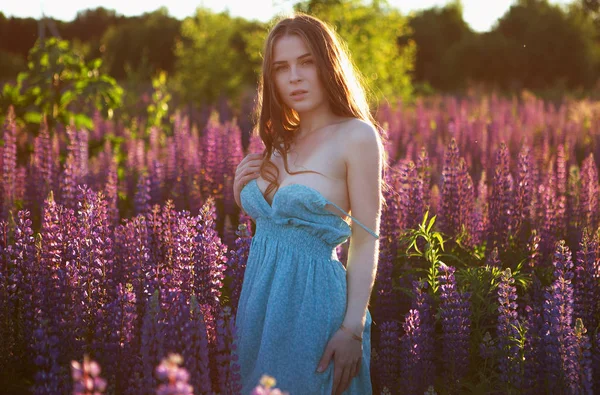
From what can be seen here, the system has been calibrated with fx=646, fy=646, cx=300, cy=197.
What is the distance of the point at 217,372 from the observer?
2.18 m

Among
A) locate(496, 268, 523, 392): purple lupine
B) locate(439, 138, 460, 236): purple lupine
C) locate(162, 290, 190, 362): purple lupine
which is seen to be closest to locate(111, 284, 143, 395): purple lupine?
locate(162, 290, 190, 362): purple lupine

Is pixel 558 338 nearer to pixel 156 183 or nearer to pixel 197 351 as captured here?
pixel 197 351

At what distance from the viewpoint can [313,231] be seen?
2445 mm

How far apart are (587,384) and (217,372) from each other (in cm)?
140

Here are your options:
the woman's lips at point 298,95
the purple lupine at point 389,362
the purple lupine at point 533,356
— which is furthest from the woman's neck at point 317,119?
the purple lupine at point 533,356

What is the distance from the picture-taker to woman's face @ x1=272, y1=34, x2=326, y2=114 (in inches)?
100

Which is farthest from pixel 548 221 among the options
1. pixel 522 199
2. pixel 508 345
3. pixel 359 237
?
pixel 359 237

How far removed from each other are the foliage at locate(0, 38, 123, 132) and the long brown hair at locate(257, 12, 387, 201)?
2.95 meters

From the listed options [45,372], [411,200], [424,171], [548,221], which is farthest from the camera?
[424,171]

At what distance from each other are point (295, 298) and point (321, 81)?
2.84 ft

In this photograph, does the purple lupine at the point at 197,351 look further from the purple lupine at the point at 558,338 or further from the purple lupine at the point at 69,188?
the purple lupine at the point at 69,188

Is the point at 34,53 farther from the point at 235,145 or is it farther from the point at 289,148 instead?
the point at 289,148

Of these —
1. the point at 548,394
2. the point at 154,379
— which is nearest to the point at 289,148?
Answer: the point at 154,379

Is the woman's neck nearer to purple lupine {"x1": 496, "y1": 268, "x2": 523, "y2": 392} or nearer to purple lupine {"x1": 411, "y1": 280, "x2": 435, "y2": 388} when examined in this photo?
purple lupine {"x1": 411, "y1": 280, "x2": 435, "y2": 388}
